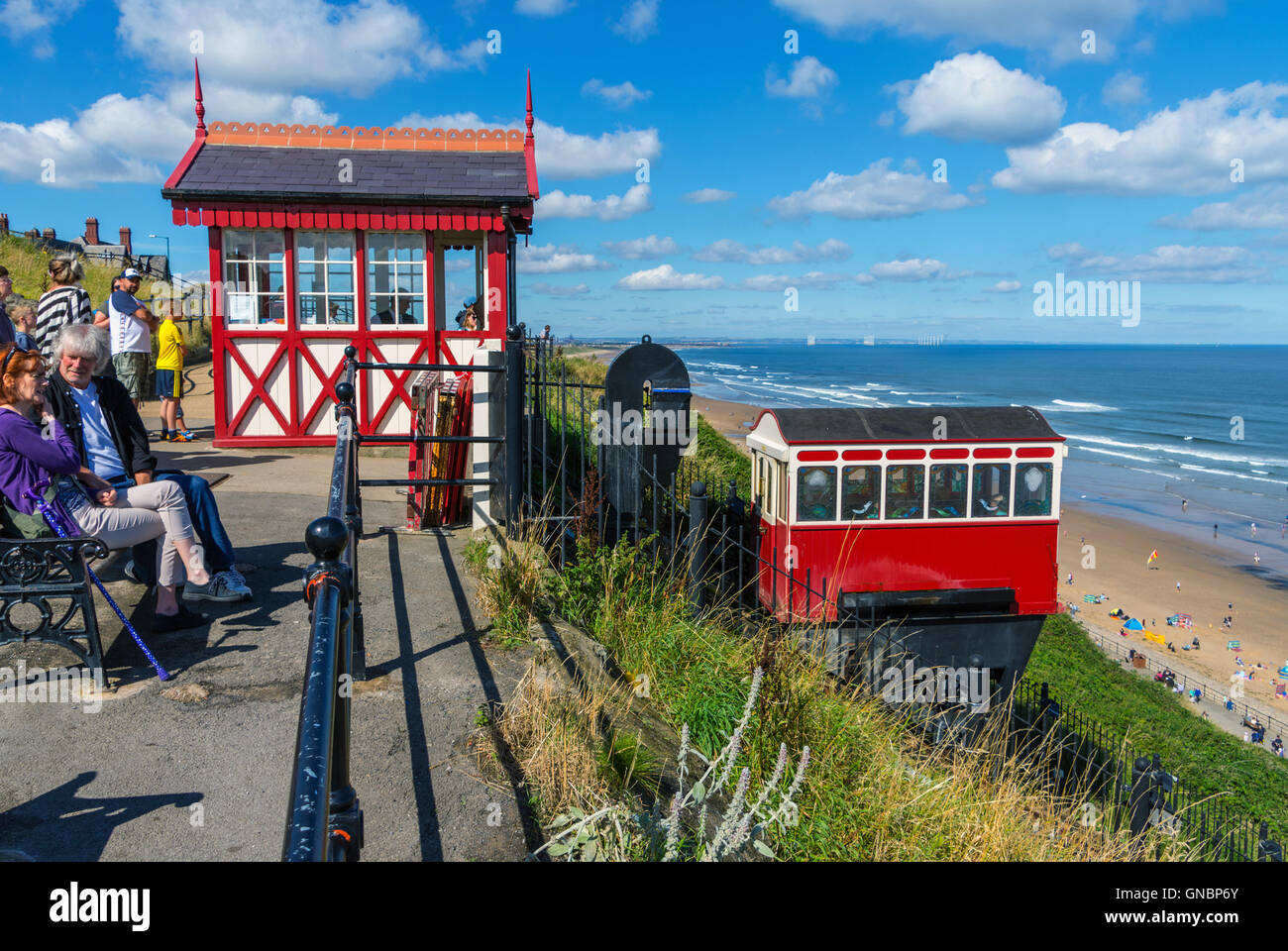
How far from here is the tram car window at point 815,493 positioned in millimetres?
12844

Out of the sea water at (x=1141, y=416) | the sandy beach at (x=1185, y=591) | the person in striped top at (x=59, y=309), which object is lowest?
the sandy beach at (x=1185, y=591)

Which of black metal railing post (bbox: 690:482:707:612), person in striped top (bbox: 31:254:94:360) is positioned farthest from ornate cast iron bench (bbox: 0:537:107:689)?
person in striped top (bbox: 31:254:94:360)

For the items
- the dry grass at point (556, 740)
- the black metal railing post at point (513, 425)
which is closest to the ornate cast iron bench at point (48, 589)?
the dry grass at point (556, 740)

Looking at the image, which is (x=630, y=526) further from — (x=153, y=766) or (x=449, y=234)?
(x=449, y=234)

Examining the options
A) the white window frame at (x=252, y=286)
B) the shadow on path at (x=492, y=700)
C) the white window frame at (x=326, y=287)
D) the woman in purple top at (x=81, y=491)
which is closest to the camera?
the shadow on path at (x=492, y=700)

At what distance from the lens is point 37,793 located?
3.60 meters

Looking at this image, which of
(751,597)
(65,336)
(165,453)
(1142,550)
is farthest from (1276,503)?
(65,336)

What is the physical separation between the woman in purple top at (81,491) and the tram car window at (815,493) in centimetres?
876

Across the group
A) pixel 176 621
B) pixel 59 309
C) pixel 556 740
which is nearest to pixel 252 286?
pixel 59 309

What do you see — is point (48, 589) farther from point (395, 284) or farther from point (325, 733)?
point (395, 284)

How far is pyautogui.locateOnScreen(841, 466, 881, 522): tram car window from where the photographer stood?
12.9 meters

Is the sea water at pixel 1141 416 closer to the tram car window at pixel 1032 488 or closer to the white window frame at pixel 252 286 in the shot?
the tram car window at pixel 1032 488
